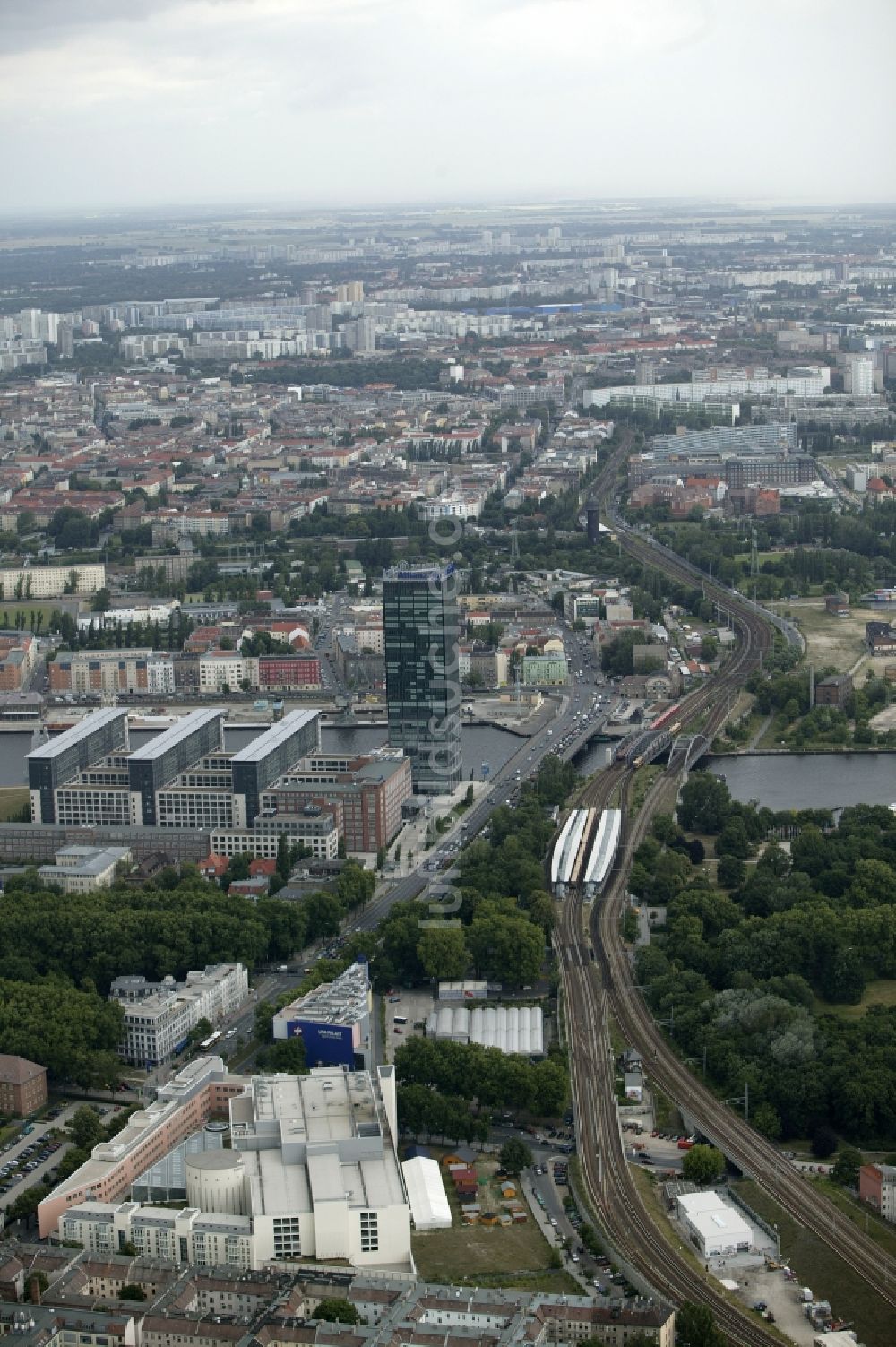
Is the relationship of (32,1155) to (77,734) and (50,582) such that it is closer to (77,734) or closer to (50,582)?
(77,734)

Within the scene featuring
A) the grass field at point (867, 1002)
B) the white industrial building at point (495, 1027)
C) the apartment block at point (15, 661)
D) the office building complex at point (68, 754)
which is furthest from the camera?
the apartment block at point (15, 661)

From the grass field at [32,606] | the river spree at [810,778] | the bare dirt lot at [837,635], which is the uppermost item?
the grass field at [32,606]

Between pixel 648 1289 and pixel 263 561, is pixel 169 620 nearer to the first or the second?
pixel 263 561

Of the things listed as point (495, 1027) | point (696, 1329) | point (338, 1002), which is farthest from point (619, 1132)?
point (696, 1329)

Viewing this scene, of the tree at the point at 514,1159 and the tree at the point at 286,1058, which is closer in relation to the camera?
the tree at the point at 514,1159

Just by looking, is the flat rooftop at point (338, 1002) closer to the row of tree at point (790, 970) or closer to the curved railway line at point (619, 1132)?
the curved railway line at point (619, 1132)

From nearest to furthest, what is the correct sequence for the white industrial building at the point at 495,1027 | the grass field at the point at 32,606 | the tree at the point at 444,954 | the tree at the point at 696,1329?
1. the tree at the point at 696,1329
2. the white industrial building at the point at 495,1027
3. the tree at the point at 444,954
4. the grass field at the point at 32,606

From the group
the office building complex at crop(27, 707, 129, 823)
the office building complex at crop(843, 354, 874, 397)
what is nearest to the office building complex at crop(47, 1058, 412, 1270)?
the office building complex at crop(27, 707, 129, 823)

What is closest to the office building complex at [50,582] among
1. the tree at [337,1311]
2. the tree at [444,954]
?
the tree at [444,954]
